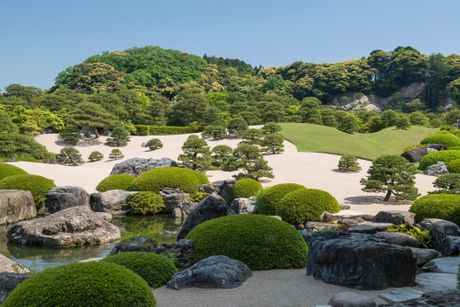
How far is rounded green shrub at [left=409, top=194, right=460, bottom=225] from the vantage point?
36.6ft

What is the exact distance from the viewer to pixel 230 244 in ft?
23.5

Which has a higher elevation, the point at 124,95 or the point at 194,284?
the point at 124,95

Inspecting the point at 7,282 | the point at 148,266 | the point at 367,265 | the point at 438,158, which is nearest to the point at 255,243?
the point at 148,266

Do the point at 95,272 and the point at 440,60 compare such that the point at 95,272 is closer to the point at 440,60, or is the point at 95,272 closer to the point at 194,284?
the point at 194,284

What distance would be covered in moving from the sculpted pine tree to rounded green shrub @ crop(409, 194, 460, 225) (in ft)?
16.3

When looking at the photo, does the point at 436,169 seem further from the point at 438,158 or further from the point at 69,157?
the point at 69,157

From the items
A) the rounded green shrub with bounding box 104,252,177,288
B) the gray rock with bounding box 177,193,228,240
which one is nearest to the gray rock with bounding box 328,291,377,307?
the rounded green shrub with bounding box 104,252,177,288

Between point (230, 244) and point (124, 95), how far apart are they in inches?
1660

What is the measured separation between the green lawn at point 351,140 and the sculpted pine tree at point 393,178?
1213cm

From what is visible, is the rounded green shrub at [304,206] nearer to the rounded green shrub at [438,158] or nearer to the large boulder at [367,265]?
the large boulder at [367,265]

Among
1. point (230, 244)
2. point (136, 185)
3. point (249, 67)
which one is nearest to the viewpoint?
point (230, 244)

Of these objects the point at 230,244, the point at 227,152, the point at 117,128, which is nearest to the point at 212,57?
the point at 117,128

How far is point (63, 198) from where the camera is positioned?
51.5 ft

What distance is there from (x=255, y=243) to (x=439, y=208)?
6.37 metres
